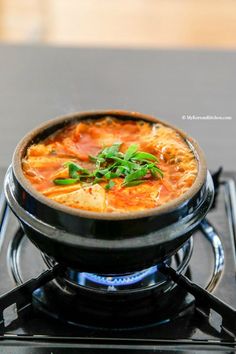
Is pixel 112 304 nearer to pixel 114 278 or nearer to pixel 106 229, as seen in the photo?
pixel 114 278

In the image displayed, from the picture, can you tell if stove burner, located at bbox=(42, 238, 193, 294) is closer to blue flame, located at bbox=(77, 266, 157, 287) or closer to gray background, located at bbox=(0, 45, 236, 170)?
blue flame, located at bbox=(77, 266, 157, 287)


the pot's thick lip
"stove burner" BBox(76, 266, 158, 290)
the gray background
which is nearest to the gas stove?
"stove burner" BBox(76, 266, 158, 290)

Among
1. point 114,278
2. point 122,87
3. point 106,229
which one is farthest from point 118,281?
point 122,87

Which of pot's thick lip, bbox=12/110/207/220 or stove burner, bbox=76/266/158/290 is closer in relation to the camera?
pot's thick lip, bbox=12/110/207/220

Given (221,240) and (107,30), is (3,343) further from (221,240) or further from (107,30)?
(107,30)

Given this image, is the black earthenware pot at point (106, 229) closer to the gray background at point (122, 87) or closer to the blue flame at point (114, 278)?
the blue flame at point (114, 278)

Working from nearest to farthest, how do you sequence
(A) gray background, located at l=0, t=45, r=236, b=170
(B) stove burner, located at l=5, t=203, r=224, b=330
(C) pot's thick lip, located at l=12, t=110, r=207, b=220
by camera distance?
1. (C) pot's thick lip, located at l=12, t=110, r=207, b=220
2. (B) stove burner, located at l=5, t=203, r=224, b=330
3. (A) gray background, located at l=0, t=45, r=236, b=170

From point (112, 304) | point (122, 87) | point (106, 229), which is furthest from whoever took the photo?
point (122, 87)
